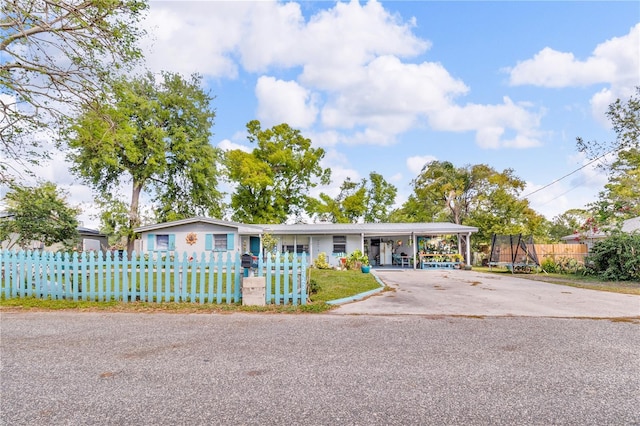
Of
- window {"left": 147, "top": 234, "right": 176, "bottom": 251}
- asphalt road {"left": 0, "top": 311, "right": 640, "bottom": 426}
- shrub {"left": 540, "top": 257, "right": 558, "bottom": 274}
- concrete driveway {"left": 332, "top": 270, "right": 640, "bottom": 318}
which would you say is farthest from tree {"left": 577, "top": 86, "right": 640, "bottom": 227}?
window {"left": 147, "top": 234, "right": 176, "bottom": 251}

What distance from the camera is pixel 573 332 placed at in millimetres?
5652

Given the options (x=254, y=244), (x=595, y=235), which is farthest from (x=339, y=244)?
(x=595, y=235)

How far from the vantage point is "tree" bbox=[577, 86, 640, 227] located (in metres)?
21.3

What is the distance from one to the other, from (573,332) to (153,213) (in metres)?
28.4

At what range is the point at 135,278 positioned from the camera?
823 centimetres

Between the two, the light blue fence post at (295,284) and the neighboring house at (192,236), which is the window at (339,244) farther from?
the light blue fence post at (295,284)

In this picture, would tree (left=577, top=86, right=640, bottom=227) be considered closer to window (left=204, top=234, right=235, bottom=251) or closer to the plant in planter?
the plant in planter

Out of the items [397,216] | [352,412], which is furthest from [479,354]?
[397,216]

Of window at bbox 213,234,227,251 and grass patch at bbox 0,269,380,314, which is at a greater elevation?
window at bbox 213,234,227,251

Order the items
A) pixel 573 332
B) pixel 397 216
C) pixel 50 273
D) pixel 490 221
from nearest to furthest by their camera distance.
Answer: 1. pixel 573 332
2. pixel 50 273
3. pixel 490 221
4. pixel 397 216

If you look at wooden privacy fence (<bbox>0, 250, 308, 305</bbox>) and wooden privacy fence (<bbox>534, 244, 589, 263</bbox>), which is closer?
wooden privacy fence (<bbox>0, 250, 308, 305</bbox>)

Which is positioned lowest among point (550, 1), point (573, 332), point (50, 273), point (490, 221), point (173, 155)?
point (573, 332)

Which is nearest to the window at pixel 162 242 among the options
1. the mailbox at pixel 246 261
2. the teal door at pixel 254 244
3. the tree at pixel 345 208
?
the teal door at pixel 254 244

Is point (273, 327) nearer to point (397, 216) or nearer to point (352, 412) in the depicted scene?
point (352, 412)
